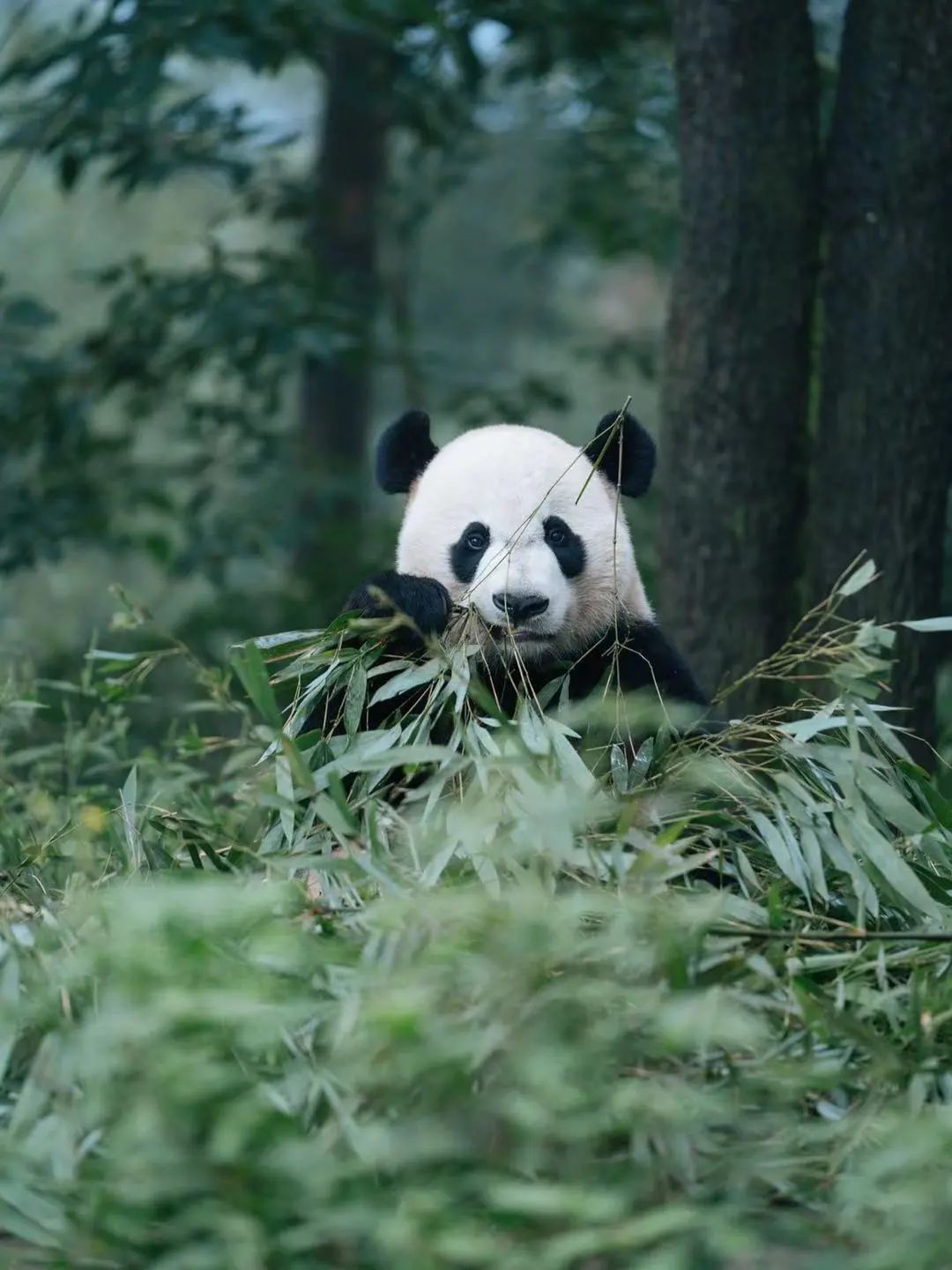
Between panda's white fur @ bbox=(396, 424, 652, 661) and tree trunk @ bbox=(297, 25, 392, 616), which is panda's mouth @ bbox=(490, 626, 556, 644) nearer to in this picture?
panda's white fur @ bbox=(396, 424, 652, 661)

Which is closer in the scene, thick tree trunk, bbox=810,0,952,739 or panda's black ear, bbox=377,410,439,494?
panda's black ear, bbox=377,410,439,494

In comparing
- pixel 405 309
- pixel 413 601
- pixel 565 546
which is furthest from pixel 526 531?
pixel 405 309

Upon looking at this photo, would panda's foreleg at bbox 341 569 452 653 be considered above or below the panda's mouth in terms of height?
above

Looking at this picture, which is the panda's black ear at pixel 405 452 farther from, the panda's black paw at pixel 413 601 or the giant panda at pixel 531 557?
the panda's black paw at pixel 413 601

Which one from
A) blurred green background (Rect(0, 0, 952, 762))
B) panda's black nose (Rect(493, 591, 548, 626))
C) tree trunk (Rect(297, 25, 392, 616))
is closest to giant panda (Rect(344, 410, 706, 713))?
panda's black nose (Rect(493, 591, 548, 626))

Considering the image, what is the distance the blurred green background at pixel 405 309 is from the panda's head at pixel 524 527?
2.21ft

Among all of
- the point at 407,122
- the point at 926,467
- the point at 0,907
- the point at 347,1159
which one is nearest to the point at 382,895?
the point at 347,1159

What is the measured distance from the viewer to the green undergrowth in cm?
177

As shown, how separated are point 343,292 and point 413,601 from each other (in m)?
3.23

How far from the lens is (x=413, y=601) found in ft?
9.77

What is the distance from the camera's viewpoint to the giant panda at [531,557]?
306 centimetres

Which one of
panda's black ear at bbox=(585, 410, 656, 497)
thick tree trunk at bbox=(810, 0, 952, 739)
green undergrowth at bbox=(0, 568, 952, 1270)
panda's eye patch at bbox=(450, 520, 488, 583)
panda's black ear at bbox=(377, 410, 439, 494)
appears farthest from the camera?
thick tree trunk at bbox=(810, 0, 952, 739)

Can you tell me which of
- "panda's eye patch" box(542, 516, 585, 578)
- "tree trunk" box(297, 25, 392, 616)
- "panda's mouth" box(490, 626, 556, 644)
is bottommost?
"tree trunk" box(297, 25, 392, 616)

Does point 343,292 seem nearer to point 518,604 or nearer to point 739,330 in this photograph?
point 739,330
